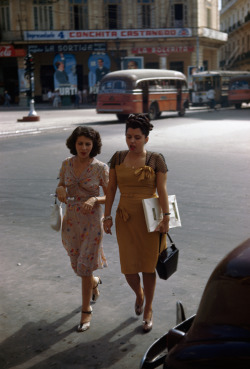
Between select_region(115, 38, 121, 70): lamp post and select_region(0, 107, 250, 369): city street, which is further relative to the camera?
select_region(115, 38, 121, 70): lamp post

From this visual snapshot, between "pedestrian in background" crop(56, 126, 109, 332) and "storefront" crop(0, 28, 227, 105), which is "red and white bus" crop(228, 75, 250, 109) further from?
"pedestrian in background" crop(56, 126, 109, 332)

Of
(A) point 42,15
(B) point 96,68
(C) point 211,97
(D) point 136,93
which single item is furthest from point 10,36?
(D) point 136,93

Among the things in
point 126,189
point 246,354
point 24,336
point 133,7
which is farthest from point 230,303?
point 133,7

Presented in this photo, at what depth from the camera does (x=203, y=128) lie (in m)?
21.0

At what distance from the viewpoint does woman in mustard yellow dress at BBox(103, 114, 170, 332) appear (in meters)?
3.70

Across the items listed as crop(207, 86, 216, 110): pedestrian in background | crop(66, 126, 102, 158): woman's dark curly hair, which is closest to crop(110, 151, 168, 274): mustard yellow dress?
crop(66, 126, 102, 158): woman's dark curly hair

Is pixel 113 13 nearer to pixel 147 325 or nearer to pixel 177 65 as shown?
pixel 177 65

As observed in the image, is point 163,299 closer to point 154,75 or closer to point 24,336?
point 24,336

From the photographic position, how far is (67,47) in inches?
1847

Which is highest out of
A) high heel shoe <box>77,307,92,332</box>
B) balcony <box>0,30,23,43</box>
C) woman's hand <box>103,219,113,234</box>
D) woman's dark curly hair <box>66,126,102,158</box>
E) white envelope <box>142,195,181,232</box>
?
balcony <box>0,30,23,43</box>

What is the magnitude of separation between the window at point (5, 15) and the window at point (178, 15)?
13929 millimetres

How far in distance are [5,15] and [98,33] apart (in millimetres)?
8199

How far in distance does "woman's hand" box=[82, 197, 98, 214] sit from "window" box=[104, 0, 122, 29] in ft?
147

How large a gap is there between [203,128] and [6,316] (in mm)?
17591
